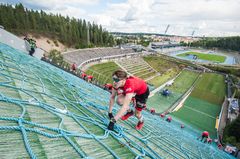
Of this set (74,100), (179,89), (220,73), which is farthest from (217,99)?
(74,100)

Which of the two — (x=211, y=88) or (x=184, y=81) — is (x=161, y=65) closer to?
(x=184, y=81)

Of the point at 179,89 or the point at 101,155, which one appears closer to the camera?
the point at 101,155

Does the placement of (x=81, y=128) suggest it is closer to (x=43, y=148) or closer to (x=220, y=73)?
(x=43, y=148)

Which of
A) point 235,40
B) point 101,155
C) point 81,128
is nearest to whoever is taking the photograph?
point 101,155

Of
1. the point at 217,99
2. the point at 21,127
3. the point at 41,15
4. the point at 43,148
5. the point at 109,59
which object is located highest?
the point at 41,15

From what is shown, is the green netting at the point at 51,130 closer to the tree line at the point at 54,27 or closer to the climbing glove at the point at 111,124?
the climbing glove at the point at 111,124

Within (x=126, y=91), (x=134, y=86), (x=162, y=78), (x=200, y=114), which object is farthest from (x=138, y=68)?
(x=126, y=91)

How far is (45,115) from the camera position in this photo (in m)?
3.26

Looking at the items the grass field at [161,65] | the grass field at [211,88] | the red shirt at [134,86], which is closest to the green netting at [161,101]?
the grass field at [211,88]

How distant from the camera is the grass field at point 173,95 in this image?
26.8m

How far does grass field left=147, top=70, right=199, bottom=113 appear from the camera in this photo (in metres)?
26.8

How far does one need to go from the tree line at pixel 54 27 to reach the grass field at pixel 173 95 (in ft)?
106

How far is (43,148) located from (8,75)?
2.87 meters

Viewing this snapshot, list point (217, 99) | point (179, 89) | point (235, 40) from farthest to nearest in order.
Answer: point (235, 40) → point (179, 89) → point (217, 99)
